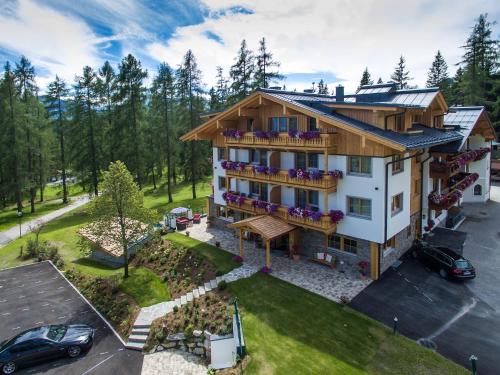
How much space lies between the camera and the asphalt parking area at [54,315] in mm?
16750

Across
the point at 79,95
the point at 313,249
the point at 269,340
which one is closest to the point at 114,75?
the point at 79,95

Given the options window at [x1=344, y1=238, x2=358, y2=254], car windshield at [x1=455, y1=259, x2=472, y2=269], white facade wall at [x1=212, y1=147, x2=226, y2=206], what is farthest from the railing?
car windshield at [x1=455, y1=259, x2=472, y2=269]

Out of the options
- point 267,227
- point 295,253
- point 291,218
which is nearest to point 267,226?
point 267,227

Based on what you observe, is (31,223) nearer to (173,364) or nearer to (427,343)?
(173,364)

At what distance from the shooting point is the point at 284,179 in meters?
23.8

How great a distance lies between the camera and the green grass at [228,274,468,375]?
14.4 m

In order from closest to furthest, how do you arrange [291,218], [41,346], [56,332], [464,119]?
[41,346] → [56,332] → [291,218] → [464,119]

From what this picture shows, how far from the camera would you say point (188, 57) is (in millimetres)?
44312

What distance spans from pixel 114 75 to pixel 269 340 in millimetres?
45583

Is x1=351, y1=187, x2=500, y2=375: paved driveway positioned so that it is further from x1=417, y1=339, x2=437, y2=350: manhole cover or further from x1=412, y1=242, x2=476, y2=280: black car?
x1=412, y1=242, x2=476, y2=280: black car

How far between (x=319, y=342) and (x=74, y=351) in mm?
12270

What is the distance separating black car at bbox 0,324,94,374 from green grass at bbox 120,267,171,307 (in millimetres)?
4047

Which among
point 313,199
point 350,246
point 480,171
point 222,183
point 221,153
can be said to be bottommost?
point 350,246

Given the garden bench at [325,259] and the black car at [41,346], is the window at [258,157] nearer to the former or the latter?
the garden bench at [325,259]
